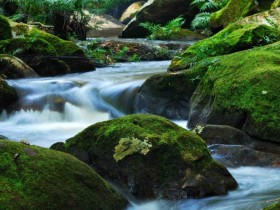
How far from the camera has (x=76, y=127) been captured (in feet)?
26.8

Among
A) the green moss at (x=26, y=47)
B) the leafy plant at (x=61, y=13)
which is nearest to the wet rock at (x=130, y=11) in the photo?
the leafy plant at (x=61, y=13)

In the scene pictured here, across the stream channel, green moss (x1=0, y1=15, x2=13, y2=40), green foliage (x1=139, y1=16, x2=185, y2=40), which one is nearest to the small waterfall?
the stream channel

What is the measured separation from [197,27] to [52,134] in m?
12.7

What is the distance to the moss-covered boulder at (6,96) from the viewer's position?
29.0ft

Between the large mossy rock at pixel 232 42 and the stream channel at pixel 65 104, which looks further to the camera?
the large mossy rock at pixel 232 42

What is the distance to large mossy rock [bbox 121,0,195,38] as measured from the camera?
2122cm

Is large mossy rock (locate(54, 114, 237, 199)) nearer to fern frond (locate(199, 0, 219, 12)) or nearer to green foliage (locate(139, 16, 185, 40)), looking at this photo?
green foliage (locate(139, 16, 185, 40))

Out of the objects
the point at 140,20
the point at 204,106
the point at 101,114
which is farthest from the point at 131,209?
the point at 140,20

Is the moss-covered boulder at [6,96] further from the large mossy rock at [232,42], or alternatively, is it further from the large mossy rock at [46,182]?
the large mossy rock at [46,182]

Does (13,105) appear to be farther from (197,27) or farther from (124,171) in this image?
(197,27)

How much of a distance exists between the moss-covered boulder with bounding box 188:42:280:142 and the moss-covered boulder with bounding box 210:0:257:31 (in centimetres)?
849

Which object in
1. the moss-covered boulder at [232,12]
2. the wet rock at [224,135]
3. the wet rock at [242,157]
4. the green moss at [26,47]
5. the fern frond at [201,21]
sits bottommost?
the wet rock at [242,157]

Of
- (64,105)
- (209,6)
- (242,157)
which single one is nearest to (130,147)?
(242,157)

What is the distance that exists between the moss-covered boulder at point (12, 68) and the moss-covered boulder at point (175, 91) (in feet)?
12.2
